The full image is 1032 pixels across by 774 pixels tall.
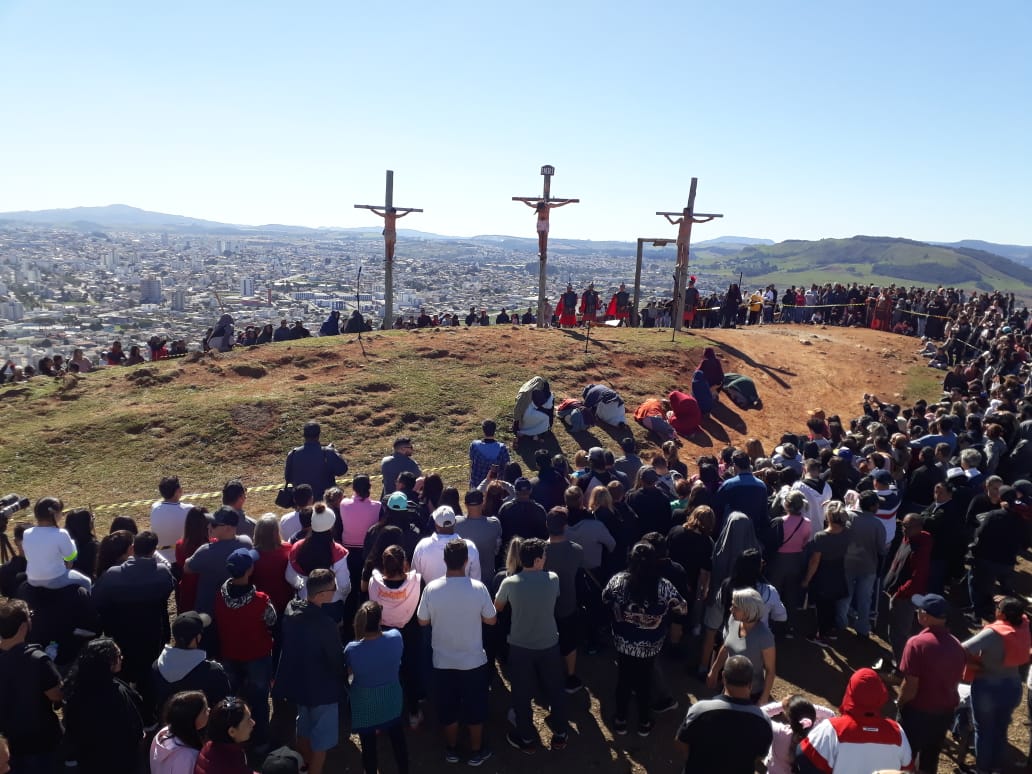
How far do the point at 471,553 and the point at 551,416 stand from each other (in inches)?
349

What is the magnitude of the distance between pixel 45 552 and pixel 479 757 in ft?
13.2

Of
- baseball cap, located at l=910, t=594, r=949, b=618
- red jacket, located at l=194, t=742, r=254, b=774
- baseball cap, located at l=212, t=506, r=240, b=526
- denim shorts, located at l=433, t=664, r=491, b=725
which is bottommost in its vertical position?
denim shorts, located at l=433, t=664, r=491, b=725

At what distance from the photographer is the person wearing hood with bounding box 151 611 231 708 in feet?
15.3

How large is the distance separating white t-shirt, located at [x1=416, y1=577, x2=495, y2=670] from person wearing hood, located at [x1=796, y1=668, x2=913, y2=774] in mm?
2569

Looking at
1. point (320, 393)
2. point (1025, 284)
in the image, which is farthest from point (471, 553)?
point (1025, 284)

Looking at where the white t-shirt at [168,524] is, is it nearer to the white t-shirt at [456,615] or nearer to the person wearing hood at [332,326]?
the white t-shirt at [456,615]

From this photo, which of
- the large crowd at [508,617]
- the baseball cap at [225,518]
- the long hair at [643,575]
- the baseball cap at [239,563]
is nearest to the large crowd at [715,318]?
the large crowd at [508,617]

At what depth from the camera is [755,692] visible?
5559 mm

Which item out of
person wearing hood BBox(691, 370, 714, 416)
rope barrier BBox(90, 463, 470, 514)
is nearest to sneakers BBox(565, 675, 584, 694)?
rope barrier BBox(90, 463, 470, 514)

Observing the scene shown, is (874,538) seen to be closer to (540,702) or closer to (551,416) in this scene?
(540,702)

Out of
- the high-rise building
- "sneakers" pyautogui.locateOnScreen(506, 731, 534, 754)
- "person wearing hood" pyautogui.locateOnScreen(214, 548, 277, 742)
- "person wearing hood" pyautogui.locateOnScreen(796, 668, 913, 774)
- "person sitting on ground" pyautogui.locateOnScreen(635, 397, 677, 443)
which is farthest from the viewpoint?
the high-rise building

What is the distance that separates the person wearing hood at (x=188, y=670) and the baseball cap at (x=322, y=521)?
1.52 meters

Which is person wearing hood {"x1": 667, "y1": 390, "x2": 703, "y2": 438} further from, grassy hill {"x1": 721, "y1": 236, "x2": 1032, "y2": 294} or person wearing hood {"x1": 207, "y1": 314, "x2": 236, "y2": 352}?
grassy hill {"x1": 721, "y1": 236, "x2": 1032, "y2": 294}

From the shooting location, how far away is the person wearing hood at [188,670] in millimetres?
4676
